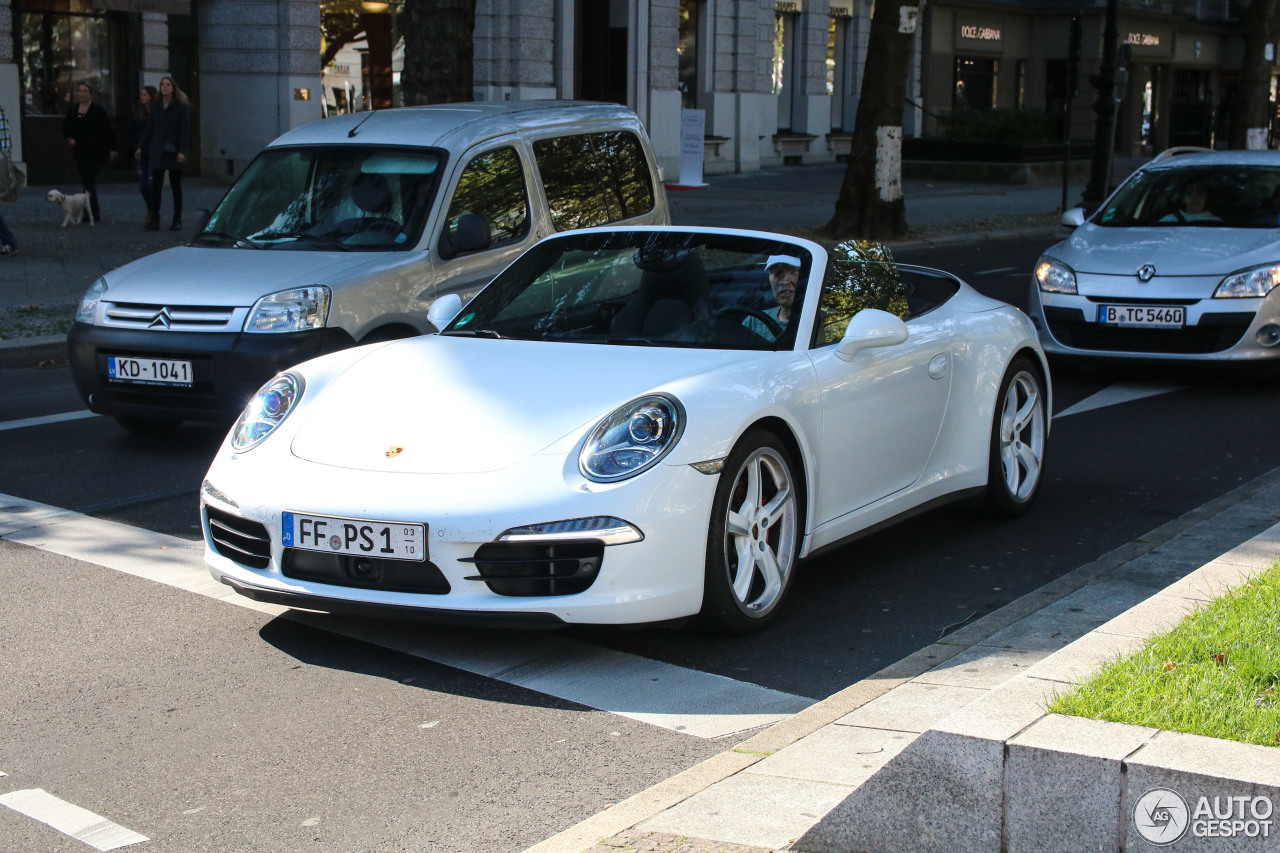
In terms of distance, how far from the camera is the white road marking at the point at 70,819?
3.60 metres

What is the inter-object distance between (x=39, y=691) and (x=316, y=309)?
3.48 m

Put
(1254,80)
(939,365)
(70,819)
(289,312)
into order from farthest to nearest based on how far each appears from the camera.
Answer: (1254,80), (289,312), (939,365), (70,819)

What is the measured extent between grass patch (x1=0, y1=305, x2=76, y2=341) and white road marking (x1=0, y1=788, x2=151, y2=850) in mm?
8561

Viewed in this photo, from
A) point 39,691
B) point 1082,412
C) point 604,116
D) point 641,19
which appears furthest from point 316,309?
point 641,19

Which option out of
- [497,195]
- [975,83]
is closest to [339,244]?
[497,195]

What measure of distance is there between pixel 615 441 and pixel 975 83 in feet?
156

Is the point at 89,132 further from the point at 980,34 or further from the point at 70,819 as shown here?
the point at 980,34

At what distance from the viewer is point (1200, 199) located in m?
11.3

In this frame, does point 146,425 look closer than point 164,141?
Yes

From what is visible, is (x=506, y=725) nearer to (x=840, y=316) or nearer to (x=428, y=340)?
(x=428, y=340)

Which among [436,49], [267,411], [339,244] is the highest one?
[436,49]

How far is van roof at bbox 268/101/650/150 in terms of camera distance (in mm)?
8898

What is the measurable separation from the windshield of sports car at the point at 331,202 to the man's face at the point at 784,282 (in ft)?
10.2

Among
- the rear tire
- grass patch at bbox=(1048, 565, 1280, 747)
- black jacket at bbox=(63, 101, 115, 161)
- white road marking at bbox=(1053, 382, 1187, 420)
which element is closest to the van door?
the rear tire
